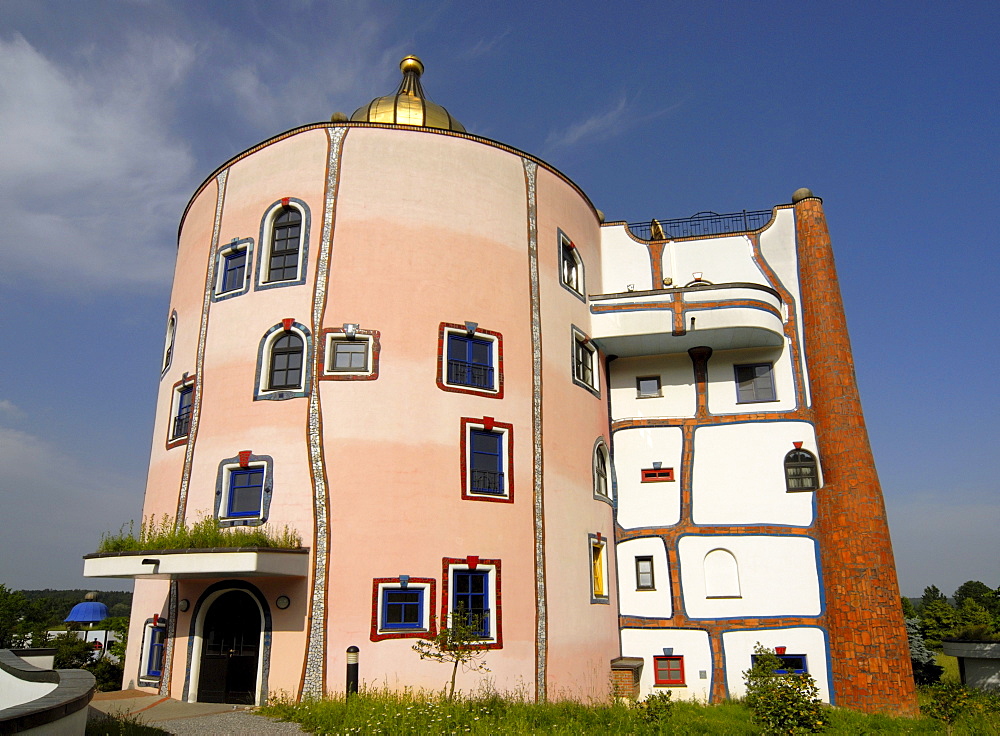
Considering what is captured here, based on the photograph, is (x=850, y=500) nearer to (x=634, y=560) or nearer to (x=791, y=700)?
(x=634, y=560)

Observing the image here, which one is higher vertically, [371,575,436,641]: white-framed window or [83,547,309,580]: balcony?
[83,547,309,580]: balcony

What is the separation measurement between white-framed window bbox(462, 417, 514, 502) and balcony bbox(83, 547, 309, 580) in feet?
13.6

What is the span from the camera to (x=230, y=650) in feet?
55.3

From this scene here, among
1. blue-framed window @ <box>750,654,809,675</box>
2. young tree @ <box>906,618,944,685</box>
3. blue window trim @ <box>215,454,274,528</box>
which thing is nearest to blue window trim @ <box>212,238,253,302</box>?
blue window trim @ <box>215,454,274,528</box>

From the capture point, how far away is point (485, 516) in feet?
59.2

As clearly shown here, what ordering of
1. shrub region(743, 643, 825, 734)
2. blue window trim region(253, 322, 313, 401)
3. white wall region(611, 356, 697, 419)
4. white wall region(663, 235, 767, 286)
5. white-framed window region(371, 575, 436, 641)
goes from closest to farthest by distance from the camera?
1. shrub region(743, 643, 825, 734)
2. white-framed window region(371, 575, 436, 641)
3. blue window trim region(253, 322, 313, 401)
4. white wall region(611, 356, 697, 419)
5. white wall region(663, 235, 767, 286)

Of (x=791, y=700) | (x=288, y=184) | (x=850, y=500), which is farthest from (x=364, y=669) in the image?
(x=850, y=500)

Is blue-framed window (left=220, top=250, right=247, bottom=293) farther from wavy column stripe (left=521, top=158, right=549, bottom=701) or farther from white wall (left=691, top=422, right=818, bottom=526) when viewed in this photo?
white wall (left=691, top=422, right=818, bottom=526)

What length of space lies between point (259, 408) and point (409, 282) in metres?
4.66

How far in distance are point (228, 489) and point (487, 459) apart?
19.9 ft

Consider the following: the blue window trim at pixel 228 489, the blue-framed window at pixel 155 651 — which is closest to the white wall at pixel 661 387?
the blue window trim at pixel 228 489

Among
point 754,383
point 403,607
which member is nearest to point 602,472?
point 754,383

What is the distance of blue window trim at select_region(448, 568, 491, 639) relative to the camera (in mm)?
17172

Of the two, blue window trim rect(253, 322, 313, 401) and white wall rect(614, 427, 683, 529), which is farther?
white wall rect(614, 427, 683, 529)
